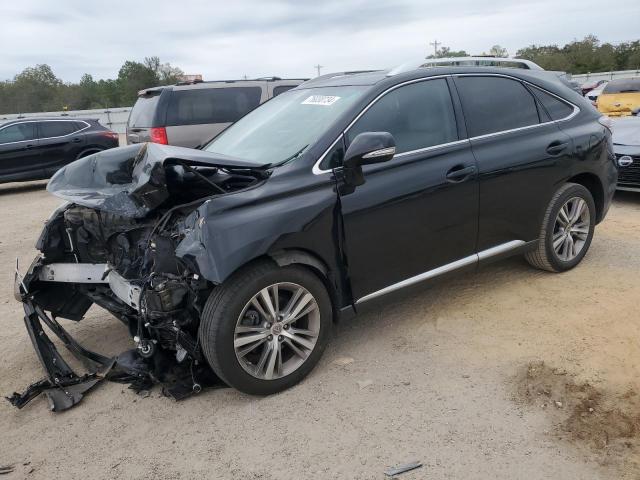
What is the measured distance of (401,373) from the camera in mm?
3338

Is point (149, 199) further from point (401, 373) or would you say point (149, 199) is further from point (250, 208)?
point (401, 373)

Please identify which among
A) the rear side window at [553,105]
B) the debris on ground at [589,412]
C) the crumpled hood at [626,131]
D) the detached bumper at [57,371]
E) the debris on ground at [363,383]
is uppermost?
the rear side window at [553,105]

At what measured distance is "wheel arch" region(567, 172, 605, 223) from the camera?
4676mm

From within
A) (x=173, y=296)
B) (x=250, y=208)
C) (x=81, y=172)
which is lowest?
(x=173, y=296)

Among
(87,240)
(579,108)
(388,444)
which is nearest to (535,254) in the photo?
(579,108)

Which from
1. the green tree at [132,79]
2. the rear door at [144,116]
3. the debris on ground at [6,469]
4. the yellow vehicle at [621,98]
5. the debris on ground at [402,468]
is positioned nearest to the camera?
the debris on ground at [402,468]

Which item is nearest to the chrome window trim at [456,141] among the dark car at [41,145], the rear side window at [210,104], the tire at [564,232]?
the tire at [564,232]

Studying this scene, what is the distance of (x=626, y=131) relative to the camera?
777 cm

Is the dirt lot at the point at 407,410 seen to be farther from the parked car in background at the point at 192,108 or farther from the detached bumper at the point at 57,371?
the parked car in background at the point at 192,108

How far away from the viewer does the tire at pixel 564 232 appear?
443 cm

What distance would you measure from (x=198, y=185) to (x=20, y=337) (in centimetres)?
223

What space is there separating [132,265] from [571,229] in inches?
144

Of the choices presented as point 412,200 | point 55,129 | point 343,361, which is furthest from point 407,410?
point 55,129

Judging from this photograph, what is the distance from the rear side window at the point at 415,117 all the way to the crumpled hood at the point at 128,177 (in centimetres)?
90
